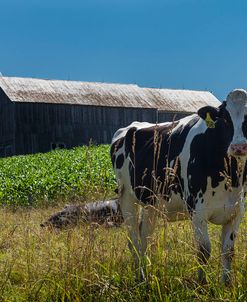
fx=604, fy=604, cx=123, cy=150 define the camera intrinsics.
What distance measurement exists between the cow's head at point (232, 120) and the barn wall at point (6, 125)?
32.5 meters

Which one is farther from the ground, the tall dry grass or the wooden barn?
the tall dry grass

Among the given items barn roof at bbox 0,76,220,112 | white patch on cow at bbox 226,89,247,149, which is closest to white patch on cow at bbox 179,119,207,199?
white patch on cow at bbox 226,89,247,149

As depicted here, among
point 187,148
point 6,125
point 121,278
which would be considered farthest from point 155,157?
point 6,125

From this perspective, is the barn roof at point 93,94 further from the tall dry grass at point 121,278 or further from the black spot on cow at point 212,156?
the tall dry grass at point 121,278

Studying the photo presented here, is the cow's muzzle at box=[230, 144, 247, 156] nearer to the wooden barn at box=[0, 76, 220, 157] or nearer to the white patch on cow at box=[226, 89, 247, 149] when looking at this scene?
the white patch on cow at box=[226, 89, 247, 149]

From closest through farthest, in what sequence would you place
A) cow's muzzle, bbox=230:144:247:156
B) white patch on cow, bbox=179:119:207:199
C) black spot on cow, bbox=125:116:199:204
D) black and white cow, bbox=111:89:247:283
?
cow's muzzle, bbox=230:144:247:156 → black and white cow, bbox=111:89:247:283 → white patch on cow, bbox=179:119:207:199 → black spot on cow, bbox=125:116:199:204

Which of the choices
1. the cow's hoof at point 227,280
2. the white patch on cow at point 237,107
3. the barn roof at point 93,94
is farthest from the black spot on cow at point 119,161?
the barn roof at point 93,94

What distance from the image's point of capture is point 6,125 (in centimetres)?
3806

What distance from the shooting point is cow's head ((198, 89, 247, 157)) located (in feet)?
15.8

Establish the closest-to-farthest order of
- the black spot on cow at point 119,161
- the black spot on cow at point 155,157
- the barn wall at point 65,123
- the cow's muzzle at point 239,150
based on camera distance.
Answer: the cow's muzzle at point 239,150
the black spot on cow at point 155,157
the black spot on cow at point 119,161
the barn wall at point 65,123

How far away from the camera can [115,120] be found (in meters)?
40.0

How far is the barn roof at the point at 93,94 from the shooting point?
126 feet

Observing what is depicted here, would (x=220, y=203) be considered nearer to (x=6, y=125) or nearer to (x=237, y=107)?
(x=237, y=107)

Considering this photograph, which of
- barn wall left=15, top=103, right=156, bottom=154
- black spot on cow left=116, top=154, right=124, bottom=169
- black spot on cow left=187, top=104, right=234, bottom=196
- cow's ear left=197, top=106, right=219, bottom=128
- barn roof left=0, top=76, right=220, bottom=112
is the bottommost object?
barn wall left=15, top=103, right=156, bottom=154
